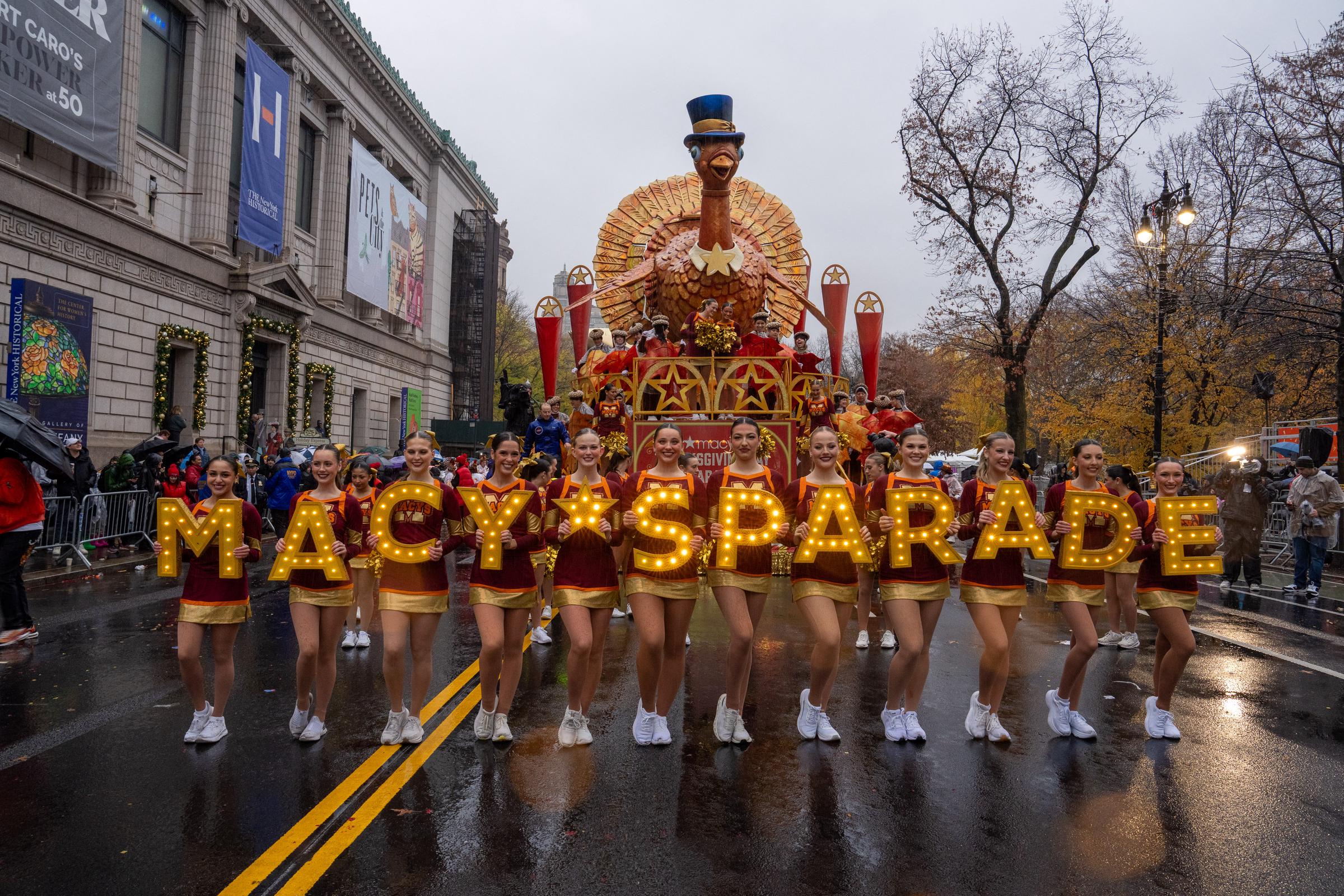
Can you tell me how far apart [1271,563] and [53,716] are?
17598mm

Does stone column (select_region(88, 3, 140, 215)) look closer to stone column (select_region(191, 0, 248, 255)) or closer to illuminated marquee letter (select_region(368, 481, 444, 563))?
stone column (select_region(191, 0, 248, 255))

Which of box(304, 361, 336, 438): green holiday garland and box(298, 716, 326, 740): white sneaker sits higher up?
box(304, 361, 336, 438): green holiday garland

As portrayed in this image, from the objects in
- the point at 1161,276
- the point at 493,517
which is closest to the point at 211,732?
the point at 493,517

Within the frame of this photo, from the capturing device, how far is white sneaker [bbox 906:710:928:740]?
534 centimetres

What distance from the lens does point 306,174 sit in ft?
103

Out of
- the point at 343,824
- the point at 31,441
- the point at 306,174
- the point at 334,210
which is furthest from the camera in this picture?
the point at 334,210

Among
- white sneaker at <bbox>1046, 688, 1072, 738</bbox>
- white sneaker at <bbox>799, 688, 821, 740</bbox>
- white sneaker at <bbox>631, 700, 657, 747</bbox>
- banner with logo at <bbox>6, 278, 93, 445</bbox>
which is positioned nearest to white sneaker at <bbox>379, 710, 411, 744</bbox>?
white sneaker at <bbox>631, 700, 657, 747</bbox>

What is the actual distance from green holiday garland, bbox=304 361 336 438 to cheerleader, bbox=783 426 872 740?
1052 inches

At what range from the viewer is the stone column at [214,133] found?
76.2 feet

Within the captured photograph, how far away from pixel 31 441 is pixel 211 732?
4.08 metres

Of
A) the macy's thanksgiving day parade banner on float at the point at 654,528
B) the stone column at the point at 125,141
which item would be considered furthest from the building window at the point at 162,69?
the macy's thanksgiving day parade banner on float at the point at 654,528

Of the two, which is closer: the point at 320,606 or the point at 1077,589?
the point at 320,606

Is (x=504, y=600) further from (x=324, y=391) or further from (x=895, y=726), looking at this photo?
(x=324, y=391)

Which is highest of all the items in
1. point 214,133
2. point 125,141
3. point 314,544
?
point 214,133
